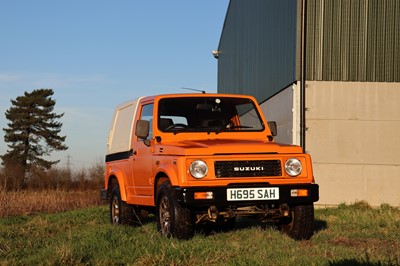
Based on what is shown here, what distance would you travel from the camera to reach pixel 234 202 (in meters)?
7.38

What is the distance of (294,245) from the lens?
7.25 meters

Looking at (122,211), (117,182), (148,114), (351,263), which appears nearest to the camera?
(351,263)

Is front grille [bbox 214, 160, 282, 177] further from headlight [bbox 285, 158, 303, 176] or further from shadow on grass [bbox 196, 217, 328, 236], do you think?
shadow on grass [bbox 196, 217, 328, 236]

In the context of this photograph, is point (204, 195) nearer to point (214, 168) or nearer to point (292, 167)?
point (214, 168)

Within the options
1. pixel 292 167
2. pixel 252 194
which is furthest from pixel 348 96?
pixel 252 194

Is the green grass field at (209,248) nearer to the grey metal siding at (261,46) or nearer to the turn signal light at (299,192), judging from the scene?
the turn signal light at (299,192)

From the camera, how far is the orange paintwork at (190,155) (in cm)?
743

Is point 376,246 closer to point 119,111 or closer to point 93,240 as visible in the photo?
point 93,240

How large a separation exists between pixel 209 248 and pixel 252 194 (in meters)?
1.13

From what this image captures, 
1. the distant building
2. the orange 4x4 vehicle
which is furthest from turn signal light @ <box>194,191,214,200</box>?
the distant building

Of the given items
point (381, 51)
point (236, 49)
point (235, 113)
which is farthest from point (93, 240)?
point (236, 49)

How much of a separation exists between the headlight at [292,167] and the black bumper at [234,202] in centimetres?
18

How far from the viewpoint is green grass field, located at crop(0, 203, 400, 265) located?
591 cm

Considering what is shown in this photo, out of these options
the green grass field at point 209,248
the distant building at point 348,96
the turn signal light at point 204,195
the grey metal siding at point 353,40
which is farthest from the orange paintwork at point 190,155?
the grey metal siding at point 353,40
